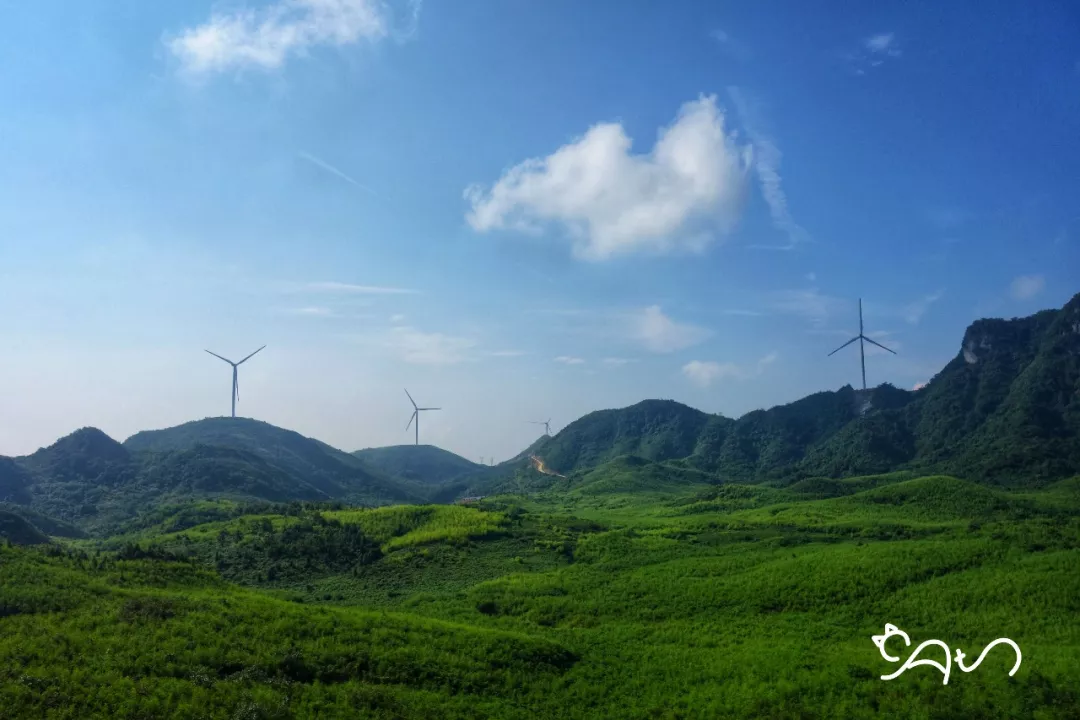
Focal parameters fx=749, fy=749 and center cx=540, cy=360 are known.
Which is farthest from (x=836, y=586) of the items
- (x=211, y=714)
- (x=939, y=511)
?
(x=939, y=511)

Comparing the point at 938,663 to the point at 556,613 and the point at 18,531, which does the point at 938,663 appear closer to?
the point at 556,613

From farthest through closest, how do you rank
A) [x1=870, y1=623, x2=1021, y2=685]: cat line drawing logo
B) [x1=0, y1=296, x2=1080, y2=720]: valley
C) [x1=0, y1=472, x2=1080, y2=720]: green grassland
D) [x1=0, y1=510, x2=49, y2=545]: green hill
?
1. [x1=0, y1=510, x2=49, y2=545]: green hill
2. [x1=870, y1=623, x2=1021, y2=685]: cat line drawing logo
3. [x1=0, y1=296, x2=1080, y2=720]: valley
4. [x1=0, y1=472, x2=1080, y2=720]: green grassland

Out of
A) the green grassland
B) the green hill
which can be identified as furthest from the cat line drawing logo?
the green hill

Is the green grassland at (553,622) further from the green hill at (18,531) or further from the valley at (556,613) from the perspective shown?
the green hill at (18,531)

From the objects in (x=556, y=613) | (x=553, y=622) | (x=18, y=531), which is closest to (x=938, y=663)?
(x=553, y=622)

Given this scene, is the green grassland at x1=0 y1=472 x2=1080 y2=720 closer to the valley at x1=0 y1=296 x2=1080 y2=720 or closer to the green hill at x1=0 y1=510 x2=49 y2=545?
the valley at x1=0 y1=296 x2=1080 y2=720

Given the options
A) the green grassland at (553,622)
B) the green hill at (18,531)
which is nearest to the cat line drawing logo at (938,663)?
the green grassland at (553,622)

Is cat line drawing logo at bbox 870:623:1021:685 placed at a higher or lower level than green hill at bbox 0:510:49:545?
lower

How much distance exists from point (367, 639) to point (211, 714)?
11890 mm

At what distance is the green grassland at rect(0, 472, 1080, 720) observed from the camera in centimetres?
A: 3272

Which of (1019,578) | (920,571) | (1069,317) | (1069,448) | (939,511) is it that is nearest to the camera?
(1019,578)

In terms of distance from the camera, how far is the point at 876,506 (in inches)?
Answer: 3996

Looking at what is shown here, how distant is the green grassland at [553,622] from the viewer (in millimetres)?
32719

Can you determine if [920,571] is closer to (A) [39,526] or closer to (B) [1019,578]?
(B) [1019,578]
